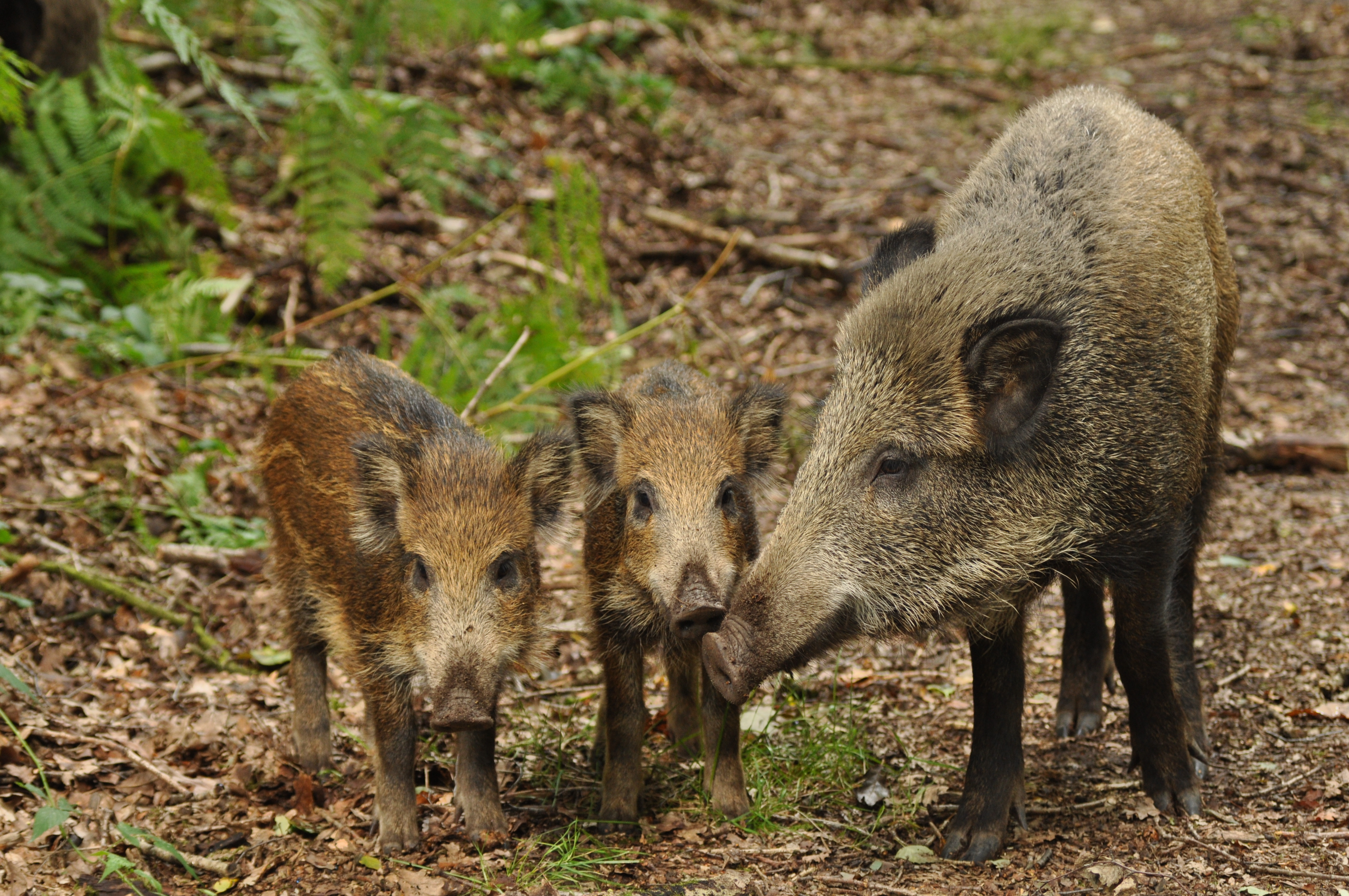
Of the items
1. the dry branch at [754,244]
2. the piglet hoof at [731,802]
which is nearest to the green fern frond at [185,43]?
the piglet hoof at [731,802]

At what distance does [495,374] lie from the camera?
6.13 m

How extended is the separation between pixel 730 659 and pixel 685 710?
1411 mm

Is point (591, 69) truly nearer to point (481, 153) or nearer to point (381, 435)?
point (481, 153)

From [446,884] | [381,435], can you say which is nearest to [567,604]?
[381,435]

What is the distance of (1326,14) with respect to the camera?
13.6 metres

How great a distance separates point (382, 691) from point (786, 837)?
1533 millimetres

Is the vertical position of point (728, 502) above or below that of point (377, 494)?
below

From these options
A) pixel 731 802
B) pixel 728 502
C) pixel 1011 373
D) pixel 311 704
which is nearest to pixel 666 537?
pixel 728 502

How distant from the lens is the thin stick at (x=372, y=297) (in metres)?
7.14

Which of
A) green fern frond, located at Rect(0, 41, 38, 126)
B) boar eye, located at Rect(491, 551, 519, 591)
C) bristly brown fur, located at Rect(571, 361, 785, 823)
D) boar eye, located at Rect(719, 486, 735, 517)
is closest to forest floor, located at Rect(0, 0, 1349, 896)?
bristly brown fur, located at Rect(571, 361, 785, 823)

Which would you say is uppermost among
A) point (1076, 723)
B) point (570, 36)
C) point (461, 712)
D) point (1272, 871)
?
point (570, 36)

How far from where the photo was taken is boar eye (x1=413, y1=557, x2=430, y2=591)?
13.0 ft

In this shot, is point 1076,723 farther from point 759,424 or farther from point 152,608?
point 152,608

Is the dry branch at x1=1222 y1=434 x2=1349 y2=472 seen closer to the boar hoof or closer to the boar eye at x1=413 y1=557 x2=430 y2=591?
the boar hoof
